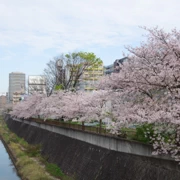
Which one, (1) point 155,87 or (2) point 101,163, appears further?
(2) point 101,163

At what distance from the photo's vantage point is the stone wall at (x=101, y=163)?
10080mm

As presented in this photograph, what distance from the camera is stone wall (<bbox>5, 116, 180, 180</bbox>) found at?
1008cm

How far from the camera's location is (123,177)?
469 inches

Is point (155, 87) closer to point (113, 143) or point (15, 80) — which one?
point (113, 143)

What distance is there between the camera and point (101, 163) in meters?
14.4

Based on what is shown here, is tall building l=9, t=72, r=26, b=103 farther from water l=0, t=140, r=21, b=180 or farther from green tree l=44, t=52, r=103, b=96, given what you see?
water l=0, t=140, r=21, b=180

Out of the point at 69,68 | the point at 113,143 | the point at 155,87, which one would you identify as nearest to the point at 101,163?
the point at 113,143

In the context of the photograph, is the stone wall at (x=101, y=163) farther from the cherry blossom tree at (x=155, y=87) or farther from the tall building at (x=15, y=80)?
the tall building at (x=15, y=80)

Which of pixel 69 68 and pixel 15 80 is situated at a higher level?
pixel 15 80

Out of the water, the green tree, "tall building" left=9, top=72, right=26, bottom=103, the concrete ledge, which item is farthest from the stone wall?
"tall building" left=9, top=72, right=26, bottom=103

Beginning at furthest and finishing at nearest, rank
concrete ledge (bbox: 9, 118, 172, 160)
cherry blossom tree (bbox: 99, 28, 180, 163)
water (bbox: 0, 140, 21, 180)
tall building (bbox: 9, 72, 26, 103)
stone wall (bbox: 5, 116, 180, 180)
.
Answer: tall building (bbox: 9, 72, 26, 103) < water (bbox: 0, 140, 21, 180) < concrete ledge (bbox: 9, 118, 172, 160) < stone wall (bbox: 5, 116, 180, 180) < cherry blossom tree (bbox: 99, 28, 180, 163)

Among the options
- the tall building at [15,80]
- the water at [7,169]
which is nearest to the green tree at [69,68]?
the water at [7,169]

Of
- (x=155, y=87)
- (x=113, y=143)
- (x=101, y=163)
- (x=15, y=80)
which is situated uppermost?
(x=15, y=80)

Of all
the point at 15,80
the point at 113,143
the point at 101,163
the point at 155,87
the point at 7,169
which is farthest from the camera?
the point at 15,80
